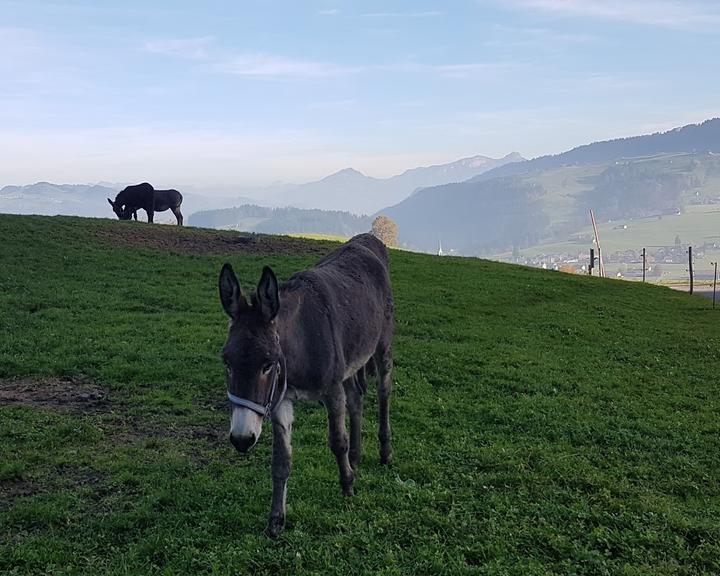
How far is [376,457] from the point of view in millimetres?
8711

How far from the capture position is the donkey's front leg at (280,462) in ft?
20.5

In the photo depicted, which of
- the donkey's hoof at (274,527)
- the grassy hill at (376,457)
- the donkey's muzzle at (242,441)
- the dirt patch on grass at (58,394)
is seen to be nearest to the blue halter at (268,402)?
the donkey's muzzle at (242,441)

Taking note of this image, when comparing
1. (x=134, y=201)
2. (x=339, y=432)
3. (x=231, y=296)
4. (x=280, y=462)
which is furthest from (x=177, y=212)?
(x=231, y=296)

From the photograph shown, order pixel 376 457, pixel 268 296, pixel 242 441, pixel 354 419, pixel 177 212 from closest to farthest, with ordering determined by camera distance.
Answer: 1. pixel 242 441
2. pixel 268 296
3. pixel 354 419
4. pixel 376 457
5. pixel 177 212

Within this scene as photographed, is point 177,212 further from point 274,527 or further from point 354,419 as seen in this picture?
point 274,527

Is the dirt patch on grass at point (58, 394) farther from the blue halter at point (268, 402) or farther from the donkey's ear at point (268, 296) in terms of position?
the donkey's ear at point (268, 296)

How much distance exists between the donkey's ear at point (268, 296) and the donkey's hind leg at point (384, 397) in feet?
10.1

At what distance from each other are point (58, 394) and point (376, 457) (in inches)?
255

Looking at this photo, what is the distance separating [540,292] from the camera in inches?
1095

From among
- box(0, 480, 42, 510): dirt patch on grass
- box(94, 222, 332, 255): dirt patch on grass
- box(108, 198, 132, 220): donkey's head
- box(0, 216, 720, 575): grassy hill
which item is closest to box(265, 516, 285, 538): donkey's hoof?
box(0, 216, 720, 575): grassy hill

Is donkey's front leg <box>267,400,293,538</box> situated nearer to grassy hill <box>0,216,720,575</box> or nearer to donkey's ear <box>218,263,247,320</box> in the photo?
grassy hill <box>0,216,720,575</box>

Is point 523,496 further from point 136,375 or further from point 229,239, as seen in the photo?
point 229,239

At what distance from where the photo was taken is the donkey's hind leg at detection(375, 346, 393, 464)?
27.8 ft

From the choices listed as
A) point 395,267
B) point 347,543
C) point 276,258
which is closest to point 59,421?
point 347,543
